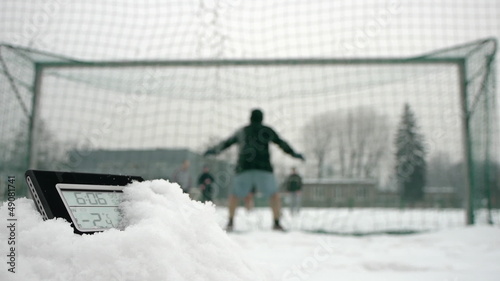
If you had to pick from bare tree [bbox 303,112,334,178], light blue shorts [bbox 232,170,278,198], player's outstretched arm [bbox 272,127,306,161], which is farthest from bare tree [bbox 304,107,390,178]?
light blue shorts [bbox 232,170,278,198]

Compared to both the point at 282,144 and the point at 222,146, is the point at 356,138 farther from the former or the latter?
the point at 222,146

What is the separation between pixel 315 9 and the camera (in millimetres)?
6078

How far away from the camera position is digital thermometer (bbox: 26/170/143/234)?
1.08 m

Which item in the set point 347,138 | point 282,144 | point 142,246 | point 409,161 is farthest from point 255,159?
point 409,161

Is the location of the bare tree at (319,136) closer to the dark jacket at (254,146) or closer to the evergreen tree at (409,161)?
the evergreen tree at (409,161)

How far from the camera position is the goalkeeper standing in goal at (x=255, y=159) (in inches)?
189

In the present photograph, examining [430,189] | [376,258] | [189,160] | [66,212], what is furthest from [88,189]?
[430,189]

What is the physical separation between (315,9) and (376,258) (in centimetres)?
429

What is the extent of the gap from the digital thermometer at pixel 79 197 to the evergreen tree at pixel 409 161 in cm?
613

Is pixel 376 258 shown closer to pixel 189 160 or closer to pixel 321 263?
pixel 321 263

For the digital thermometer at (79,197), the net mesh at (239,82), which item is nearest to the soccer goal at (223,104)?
the net mesh at (239,82)

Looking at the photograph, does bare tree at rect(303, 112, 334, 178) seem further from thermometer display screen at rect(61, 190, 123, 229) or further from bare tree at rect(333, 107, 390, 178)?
thermometer display screen at rect(61, 190, 123, 229)

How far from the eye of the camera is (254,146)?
485 centimetres

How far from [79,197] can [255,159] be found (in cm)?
370
